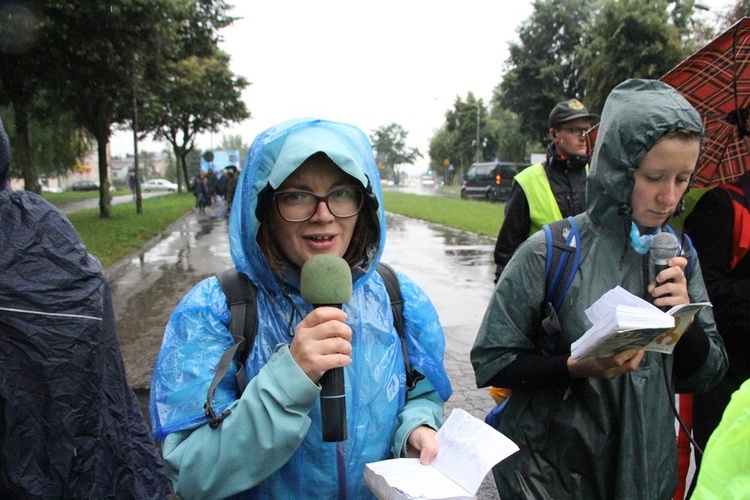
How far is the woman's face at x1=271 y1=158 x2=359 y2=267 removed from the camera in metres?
1.53

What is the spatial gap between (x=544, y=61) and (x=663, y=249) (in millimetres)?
34292

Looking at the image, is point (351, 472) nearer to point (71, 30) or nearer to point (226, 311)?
point (226, 311)

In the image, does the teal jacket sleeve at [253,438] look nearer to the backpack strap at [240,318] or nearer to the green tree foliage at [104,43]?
the backpack strap at [240,318]

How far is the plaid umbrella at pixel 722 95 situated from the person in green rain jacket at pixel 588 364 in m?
0.75

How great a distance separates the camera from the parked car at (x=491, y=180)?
32.2m

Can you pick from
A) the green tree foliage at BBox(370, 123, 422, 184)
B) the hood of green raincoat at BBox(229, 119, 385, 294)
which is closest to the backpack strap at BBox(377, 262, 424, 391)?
the hood of green raincoat at BBox(229, 119, 385, 294)

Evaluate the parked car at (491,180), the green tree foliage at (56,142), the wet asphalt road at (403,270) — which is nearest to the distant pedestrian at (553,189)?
the wet asphalt road at (403,270)

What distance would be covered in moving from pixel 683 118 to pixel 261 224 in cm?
128

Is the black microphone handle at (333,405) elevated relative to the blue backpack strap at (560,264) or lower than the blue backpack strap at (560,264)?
lower

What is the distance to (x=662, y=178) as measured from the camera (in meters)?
1.92

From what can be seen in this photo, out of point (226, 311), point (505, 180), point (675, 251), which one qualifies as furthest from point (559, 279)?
point (505, 180)

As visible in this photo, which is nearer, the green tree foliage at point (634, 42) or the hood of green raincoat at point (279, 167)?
the hood of green raincoat at point (279, 167)

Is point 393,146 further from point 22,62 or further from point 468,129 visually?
point 22,62

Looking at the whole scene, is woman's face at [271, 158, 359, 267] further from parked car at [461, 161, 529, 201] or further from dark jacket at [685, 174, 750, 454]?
parked car at [461, 161, 529, 201]
